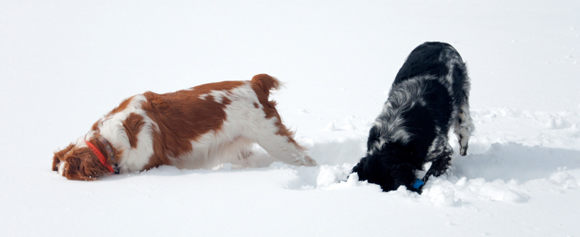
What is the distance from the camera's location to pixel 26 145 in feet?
11.2

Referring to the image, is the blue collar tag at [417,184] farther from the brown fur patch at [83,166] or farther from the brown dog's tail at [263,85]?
the brown fur patch at [83,166]

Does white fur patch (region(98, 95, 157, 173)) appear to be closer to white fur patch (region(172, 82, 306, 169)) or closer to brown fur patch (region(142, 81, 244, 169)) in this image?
brown fur patch (region(142, 81, 244, 169))

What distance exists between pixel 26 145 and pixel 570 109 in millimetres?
4989

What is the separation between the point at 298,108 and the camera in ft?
15.2

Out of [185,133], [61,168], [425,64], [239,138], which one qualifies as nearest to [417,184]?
[425,64]

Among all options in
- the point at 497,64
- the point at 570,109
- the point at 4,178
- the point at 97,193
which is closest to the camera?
the point at 97,193

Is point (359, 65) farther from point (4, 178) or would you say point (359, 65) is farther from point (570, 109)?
point (4, 178)

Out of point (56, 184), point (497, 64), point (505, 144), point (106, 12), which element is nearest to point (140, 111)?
point (56, 184)

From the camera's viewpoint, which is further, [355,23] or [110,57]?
[355,23]

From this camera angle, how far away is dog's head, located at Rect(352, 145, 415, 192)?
247 centimetres

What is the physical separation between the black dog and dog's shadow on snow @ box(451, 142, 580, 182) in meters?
0.21

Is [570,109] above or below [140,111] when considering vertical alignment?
below

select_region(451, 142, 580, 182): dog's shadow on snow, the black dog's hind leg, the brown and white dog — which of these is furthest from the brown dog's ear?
select_region(451, 142, 580, 182): dog's shadow on snow

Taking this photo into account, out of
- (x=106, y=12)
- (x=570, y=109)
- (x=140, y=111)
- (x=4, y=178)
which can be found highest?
(x=106, y=12)
